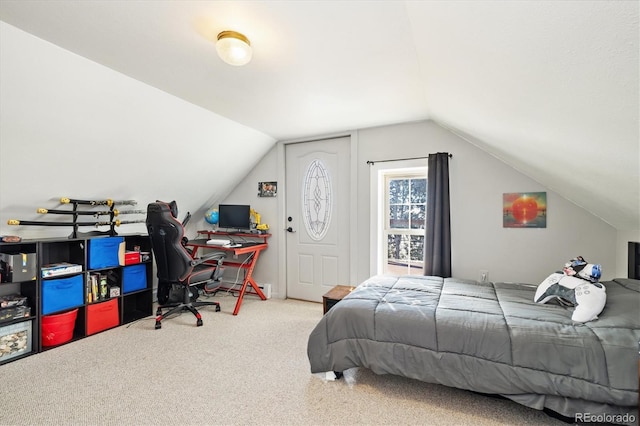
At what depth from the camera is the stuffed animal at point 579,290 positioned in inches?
69.9

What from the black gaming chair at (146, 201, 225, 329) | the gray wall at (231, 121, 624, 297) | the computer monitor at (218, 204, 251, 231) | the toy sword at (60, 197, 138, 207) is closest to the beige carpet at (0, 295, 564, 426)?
the black gaming chair at (146, 201, 225, 329)

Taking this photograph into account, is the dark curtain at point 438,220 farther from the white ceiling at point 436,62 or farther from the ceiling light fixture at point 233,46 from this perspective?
the ceiling light fixture at point 233,46

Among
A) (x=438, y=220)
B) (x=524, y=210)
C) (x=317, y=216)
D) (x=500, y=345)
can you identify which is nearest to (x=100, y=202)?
Answer: (x=317, y=216)

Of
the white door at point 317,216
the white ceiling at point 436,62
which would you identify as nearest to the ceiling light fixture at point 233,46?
the white ceiling at point 436,62

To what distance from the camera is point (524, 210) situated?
9.78 feet

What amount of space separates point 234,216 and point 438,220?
2781 millimetres

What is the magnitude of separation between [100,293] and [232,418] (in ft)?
7.31

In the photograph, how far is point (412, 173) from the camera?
142 inches

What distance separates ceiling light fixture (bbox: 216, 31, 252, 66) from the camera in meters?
1.70

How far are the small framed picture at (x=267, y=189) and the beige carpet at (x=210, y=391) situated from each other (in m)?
2.11

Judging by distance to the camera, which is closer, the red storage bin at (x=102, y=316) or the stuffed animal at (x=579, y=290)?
the stuffed animal at (x=579, y=290)

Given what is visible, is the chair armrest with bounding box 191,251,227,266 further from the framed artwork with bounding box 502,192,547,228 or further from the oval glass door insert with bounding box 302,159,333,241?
the framed artwork with bounding box 502,192,547,228

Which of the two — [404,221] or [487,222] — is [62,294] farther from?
[487,222]

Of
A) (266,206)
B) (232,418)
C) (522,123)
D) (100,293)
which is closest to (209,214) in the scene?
(266,206)
